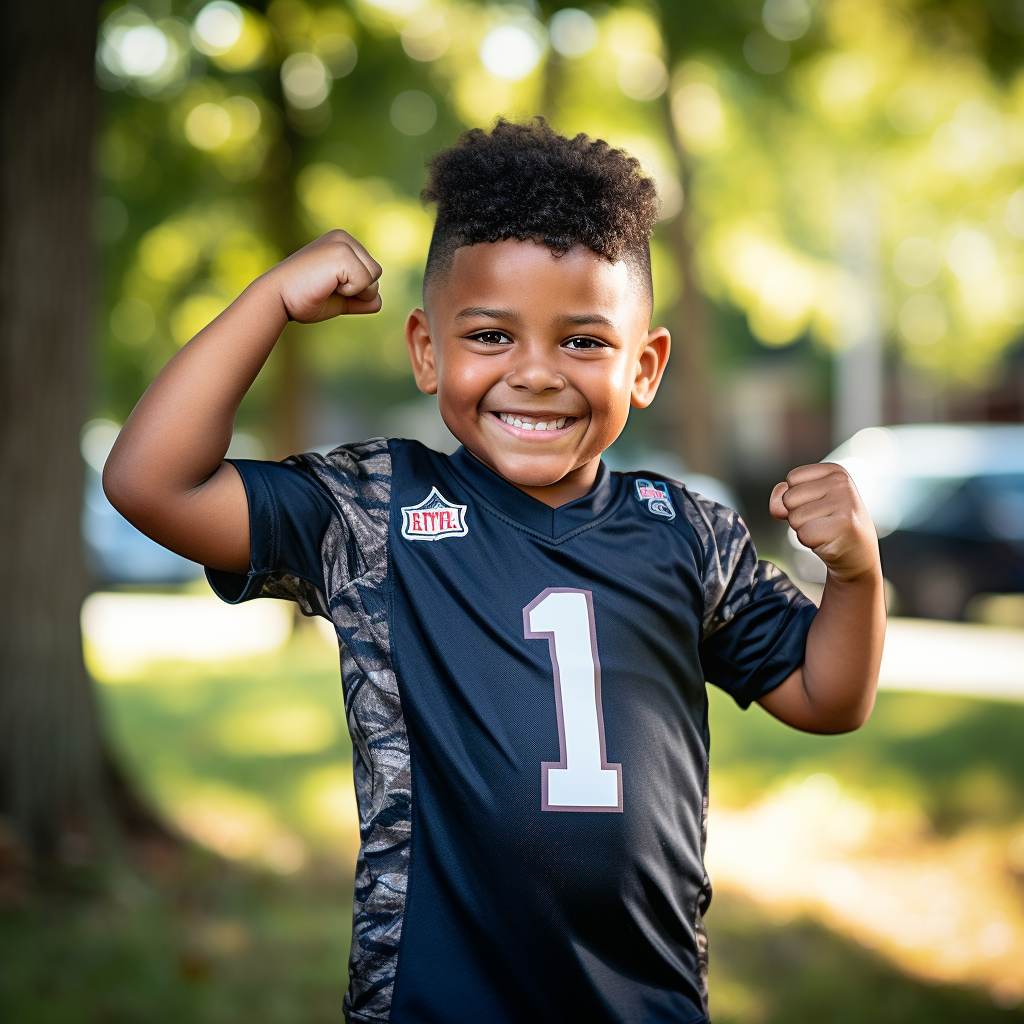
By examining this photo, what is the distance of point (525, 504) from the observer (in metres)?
1.78

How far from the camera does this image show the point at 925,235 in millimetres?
19391

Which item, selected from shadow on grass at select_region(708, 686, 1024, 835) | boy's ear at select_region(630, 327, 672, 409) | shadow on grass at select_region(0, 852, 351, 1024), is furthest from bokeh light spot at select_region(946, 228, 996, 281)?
boy's ear at select_region(630, 327, 672, 409)

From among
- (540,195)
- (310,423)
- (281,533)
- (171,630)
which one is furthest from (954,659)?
(281,533)

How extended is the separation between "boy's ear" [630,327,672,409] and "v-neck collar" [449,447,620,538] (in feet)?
0.62

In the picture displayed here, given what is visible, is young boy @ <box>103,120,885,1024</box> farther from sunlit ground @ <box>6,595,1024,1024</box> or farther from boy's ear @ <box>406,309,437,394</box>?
sunlit ground @ <box>6,595,1024,1024</box>

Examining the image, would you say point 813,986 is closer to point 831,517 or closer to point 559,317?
point 831,517

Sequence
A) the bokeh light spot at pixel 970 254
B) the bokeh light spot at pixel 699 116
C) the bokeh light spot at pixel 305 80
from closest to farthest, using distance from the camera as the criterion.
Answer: the bokeh light spot at pixel 305 80 → the bokeh light spot at pixel 699 116 → the bokeh light spot at pixel 970 254

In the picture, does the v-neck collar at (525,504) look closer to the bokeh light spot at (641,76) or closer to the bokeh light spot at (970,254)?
the bokeh light spot at (641,76)

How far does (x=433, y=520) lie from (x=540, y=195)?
51cm

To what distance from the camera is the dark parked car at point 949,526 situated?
12.0m

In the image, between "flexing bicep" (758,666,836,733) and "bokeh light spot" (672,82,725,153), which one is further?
"bokeh light spot" (672,82,725,153)

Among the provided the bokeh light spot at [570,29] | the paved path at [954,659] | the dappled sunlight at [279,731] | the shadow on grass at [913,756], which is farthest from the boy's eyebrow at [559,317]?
the paved path at [954,659]

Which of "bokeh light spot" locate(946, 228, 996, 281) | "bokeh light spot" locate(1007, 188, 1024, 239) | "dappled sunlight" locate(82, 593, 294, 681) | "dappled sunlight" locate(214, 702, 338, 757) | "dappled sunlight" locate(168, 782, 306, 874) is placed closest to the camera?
"dappled sunlight" locate(168, 782, 306, 874)

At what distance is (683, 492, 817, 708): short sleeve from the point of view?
186 centimetres
